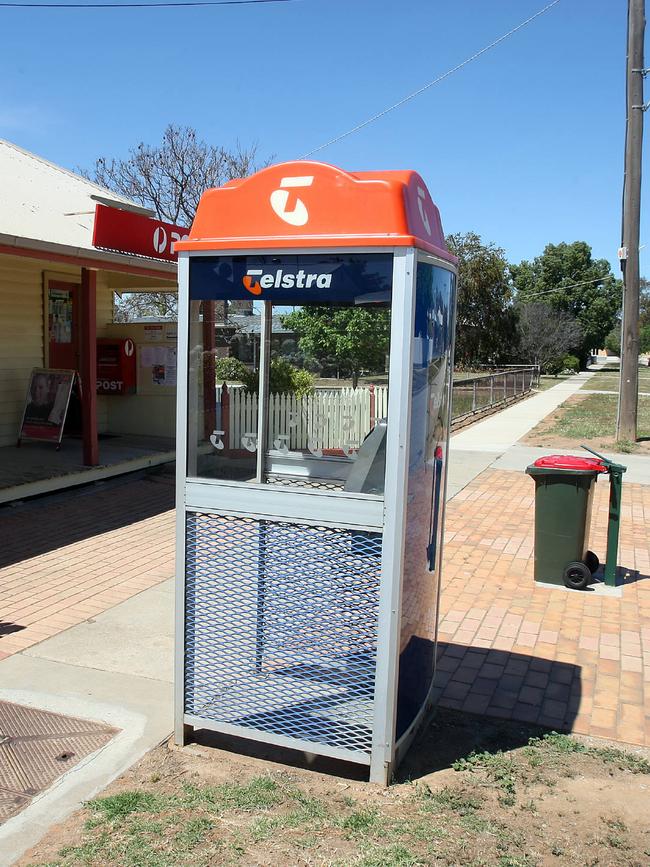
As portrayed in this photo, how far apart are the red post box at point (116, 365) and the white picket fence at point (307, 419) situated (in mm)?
8904

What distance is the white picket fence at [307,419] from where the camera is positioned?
3.89 meters

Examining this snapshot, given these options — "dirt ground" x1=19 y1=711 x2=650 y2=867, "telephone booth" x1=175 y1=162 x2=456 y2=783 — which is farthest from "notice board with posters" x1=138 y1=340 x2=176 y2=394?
"dirt ground" x1=19 y1=711 x2=650 y2=867

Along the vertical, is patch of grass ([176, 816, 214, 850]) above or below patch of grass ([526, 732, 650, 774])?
above

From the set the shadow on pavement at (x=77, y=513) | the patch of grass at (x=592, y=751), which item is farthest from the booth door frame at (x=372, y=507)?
the shadow on pavement at (x=77, y=513)

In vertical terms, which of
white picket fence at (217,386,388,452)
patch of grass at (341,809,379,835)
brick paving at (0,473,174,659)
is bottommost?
patch of grass at (341,809,379,835)

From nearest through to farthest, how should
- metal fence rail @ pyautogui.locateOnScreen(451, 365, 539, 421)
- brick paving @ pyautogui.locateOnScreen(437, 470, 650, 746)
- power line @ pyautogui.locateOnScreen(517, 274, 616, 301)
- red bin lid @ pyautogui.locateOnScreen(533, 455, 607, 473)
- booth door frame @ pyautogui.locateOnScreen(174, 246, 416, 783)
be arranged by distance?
booth door frame @ pyautogui.locateOnScreen(174, 246, 416, 783), brick paving @ pyautogui.locateOnScreen(437, 470, 650, 746), red bin lid @ pyautogui.locateOnScreen(533, 455, 607, 473), metal fence rail @ pyautogui.locateOnScreen(451, 365, 539, 421), power line @ pyautogui.locateOnScreen(517, 274, 616, 301)

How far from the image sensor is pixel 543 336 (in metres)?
55.2

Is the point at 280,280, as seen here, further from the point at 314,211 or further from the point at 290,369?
the point at 290,369

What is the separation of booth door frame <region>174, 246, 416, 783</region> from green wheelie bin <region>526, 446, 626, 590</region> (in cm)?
325

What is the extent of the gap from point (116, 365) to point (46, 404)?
1.91m

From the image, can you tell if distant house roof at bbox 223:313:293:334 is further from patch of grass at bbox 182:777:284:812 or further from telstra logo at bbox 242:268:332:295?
patch of grass at bbox 182:777:284:812

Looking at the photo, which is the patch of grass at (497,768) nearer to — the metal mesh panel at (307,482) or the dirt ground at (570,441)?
the metal mesh panel at (307,482)

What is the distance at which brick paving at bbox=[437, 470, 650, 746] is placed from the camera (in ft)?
14.1

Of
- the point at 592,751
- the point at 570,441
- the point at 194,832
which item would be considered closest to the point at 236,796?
the point at 194,832
